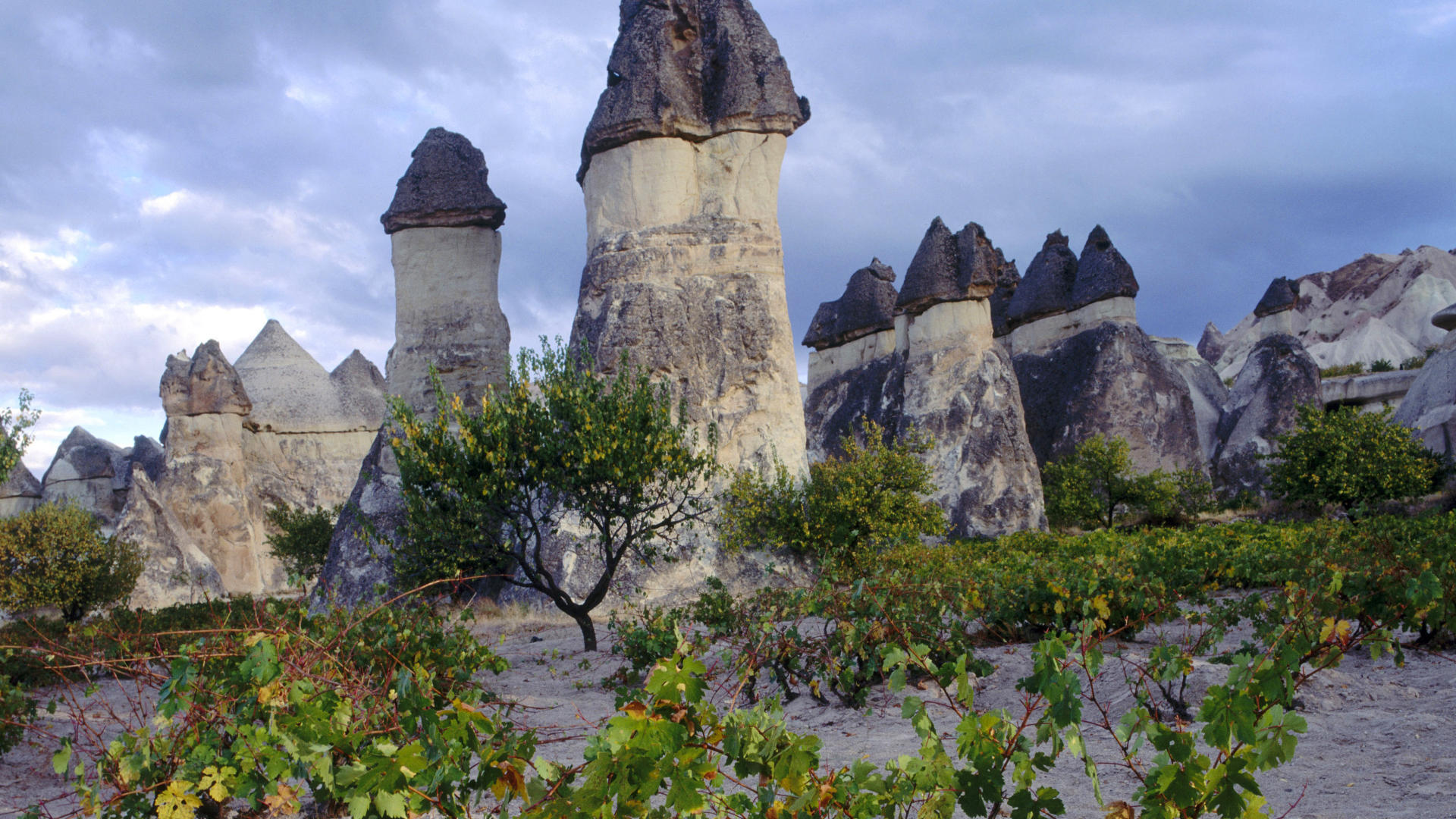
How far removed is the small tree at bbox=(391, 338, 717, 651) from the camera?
9.12 m

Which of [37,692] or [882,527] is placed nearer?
[37,692]

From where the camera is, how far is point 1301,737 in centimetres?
455

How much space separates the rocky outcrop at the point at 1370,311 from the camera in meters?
44.8

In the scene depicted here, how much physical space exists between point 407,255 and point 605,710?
11.3 metres

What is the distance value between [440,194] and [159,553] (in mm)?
11107

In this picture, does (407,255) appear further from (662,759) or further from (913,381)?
(662,759)

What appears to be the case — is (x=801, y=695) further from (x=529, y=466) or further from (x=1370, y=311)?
(x=1370, y=311)

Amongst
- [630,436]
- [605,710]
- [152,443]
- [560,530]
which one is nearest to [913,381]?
[560,530]

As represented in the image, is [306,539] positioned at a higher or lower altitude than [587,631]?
higher

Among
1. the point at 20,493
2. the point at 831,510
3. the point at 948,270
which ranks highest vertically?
the point at 948,270

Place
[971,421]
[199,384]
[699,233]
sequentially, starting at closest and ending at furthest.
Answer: [699,233] → [971,421] → [199,384]

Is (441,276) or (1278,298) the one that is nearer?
(441,276)

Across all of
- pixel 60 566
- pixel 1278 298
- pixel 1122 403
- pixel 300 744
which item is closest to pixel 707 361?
pixel 300 744

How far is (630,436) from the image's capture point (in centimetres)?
934
